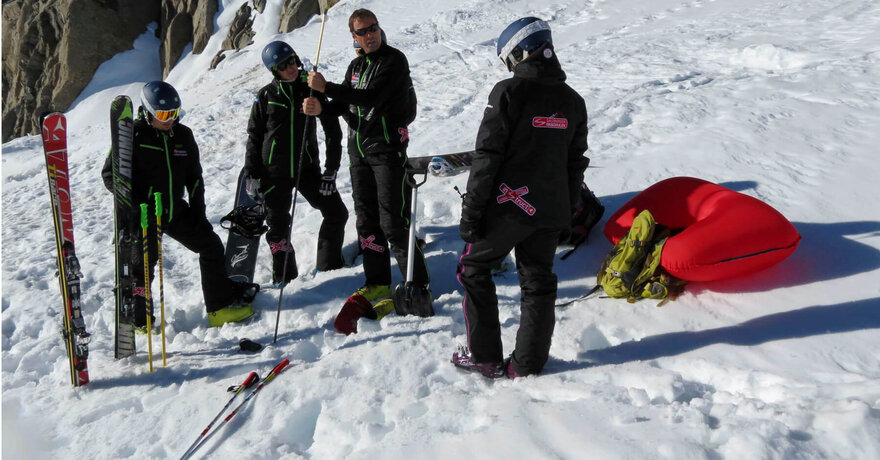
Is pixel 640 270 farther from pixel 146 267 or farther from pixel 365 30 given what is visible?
pixel 146 267

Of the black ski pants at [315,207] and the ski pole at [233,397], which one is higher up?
the black ski pants at [315,207]

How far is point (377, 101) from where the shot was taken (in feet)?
13.4

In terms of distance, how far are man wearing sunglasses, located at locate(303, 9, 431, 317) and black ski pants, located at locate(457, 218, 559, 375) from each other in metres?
1.01

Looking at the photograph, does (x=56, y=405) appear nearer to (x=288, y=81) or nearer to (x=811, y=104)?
(x=288, y=81)

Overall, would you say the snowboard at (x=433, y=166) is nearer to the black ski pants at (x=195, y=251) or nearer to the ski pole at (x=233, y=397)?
the black ski pants at (x=195, y=251)

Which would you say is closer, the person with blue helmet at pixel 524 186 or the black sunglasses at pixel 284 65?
the person with blue helmet at pixel 524 186

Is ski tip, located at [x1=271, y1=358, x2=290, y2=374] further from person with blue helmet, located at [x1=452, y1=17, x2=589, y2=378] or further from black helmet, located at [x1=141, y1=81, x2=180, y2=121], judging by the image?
black helmet, located at [x1=141, y1=81, x2=180, y2=121]

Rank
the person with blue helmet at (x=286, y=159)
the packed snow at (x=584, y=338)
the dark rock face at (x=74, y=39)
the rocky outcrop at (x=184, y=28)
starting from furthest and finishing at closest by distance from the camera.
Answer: the rocky outcrop at (x=184, y=28) → the dark rock face at (x=74, y=39) → the person with blue helmet at (x=286, y=159) → the packed snow at (x=584, y=338)

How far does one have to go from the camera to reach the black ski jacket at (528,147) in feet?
9.55

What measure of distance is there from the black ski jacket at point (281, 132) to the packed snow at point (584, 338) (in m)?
1.04

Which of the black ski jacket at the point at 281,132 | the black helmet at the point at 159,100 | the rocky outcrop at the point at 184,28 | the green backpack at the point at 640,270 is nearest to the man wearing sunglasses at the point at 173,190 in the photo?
the black helmet at the point at 159,100

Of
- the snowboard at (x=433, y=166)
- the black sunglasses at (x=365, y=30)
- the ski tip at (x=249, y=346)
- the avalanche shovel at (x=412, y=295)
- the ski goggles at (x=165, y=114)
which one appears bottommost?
the ski tip at (x=249, y=346)

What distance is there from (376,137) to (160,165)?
5.12 ft

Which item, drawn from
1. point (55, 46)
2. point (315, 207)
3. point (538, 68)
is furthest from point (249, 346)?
point (55, 46)
